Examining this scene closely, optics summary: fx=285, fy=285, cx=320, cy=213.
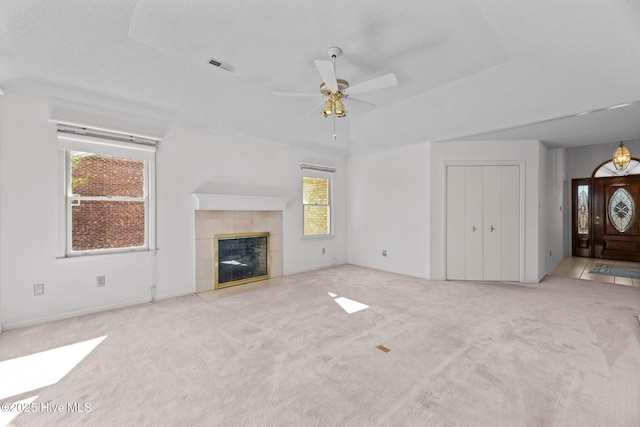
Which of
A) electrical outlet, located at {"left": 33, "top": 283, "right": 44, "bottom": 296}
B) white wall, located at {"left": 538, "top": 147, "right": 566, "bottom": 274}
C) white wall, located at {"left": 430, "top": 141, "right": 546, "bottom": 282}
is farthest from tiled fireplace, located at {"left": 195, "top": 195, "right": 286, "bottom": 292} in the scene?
white wall, located at {"left": 538, "top": 147, "right": 566, "bottom": 274}

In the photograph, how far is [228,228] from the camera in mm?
4633

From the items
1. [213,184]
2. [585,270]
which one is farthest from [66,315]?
[585,270]

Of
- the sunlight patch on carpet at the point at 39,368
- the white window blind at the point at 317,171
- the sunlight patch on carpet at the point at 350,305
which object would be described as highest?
the white window blind at the point at 317,171

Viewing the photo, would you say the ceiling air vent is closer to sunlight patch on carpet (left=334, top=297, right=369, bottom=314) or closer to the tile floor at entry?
sunlight patch on carpet (left=334, top=297, right=369, bottom=314)

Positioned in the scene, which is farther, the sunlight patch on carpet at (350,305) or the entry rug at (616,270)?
the entry rug at (616,270)

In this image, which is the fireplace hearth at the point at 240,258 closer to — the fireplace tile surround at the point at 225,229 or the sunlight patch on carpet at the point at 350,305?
the fireplace tile surround at the point at 225,229

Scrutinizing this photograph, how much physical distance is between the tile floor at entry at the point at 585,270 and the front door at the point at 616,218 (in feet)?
Result: 0.89

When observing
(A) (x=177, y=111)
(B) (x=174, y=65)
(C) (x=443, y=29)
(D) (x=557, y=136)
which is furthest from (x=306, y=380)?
(D) (x=557, y=136)

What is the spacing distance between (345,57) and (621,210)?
24.9 ft

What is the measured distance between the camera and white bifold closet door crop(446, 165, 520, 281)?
4.82m

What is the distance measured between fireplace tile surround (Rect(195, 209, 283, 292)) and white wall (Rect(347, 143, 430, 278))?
74.1 inches

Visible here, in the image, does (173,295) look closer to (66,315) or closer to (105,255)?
(105,255)

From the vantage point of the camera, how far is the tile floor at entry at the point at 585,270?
477cm

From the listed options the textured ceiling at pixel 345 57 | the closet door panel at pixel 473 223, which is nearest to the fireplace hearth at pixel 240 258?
the textured ceiling at pixel 345 57
